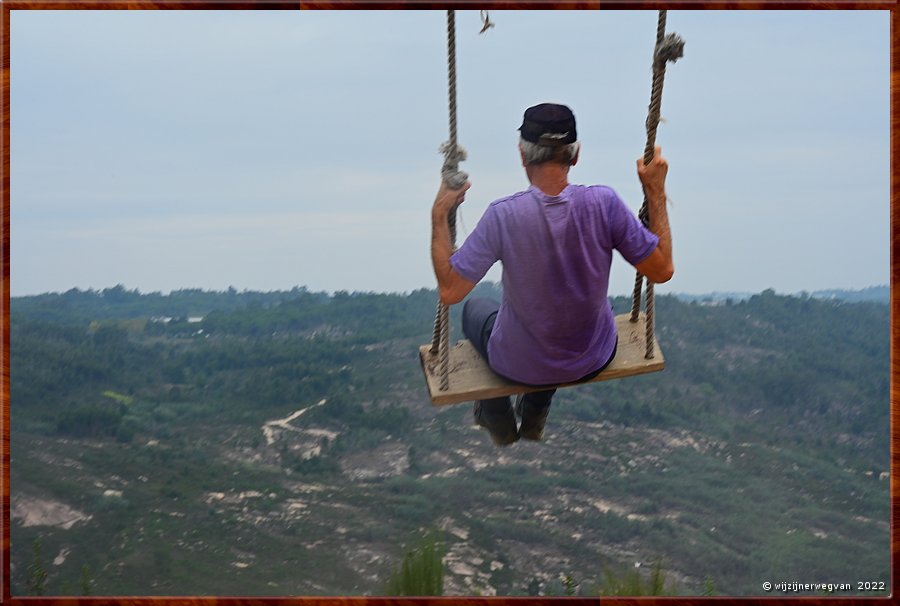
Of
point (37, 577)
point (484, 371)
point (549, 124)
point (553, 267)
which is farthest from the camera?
point (37, 577)

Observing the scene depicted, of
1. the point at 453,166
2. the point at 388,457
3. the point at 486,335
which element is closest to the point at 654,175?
the point at 453,166

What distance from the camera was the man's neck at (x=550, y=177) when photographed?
3.55 metres

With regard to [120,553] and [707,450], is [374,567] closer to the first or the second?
[120,553]

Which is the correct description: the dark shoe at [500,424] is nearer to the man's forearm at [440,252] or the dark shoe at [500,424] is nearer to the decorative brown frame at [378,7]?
the decorative brown frame at [378,7]

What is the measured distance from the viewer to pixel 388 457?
40.0 meters

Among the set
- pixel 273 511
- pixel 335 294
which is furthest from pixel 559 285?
pixel 335 294

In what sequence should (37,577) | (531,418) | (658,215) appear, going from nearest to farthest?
(658,215) < (531,418) < (37,577)

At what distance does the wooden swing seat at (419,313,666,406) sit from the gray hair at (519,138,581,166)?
789 mm

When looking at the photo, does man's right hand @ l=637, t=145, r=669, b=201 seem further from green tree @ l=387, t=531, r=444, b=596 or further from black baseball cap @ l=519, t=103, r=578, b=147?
green tree @ l=387, t=531, r=444, b=596

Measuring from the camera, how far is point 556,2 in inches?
154

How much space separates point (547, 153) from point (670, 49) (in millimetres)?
640

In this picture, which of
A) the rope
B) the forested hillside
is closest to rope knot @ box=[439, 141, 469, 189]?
the rope

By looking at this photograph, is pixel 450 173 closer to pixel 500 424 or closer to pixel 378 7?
pixel 378 7

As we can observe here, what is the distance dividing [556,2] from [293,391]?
4055cm
